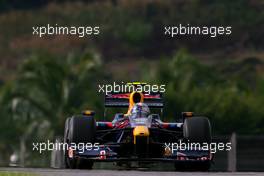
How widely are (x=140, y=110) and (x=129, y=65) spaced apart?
160 ft

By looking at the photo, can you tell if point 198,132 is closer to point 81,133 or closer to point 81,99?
point 81,133

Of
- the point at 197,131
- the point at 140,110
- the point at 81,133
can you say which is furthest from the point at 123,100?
the point at 197,131

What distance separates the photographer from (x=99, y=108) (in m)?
49.4

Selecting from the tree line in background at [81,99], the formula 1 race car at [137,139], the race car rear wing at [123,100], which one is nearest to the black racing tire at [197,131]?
the formula 1 race car at [137,139]

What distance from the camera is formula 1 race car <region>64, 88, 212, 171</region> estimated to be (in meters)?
25.7

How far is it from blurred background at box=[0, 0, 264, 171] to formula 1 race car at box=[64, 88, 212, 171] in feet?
18.3

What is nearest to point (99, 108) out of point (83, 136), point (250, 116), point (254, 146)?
point (250, 116)

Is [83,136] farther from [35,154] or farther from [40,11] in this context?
[40,11]

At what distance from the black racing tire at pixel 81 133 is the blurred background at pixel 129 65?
6505 millimetres

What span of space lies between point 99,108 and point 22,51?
99.9 ft

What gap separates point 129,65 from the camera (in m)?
75.4
